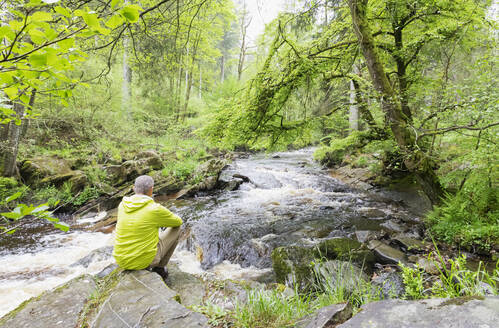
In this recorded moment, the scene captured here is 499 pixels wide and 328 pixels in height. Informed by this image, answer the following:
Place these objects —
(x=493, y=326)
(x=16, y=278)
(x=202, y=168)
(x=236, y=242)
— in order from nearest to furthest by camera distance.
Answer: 1. (x=493, y=326)
2. (x=16, y=278)
3. (x=236, y=242)
4. (x=202, y=168)

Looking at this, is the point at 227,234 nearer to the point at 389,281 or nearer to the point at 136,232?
the point at 136,232

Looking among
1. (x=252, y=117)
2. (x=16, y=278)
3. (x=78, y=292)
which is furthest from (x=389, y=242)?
(x=16, y=278)

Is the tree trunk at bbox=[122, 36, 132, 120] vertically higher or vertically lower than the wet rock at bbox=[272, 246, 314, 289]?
higher

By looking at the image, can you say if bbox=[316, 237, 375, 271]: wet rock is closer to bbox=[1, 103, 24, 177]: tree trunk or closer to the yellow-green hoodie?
the yellow-green hoodie

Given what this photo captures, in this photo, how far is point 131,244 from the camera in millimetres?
3236

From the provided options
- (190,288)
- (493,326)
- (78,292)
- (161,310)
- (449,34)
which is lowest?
(190,288)

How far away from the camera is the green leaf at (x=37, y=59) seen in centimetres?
104

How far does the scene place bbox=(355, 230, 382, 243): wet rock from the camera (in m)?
5.41

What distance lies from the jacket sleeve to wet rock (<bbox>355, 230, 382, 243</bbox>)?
436cm

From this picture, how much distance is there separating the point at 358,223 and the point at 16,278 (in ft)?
26.6

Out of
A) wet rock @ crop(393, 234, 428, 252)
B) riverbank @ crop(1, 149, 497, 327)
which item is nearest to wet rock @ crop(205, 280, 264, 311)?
riverbank @ crop(1, 149, 497, 327)

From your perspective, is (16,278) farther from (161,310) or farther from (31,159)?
(31,159)

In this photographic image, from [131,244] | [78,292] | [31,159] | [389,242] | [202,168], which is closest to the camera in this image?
[78,292]

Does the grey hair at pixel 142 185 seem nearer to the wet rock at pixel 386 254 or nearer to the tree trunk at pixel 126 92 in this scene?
the wet rock at pixel 386 254
